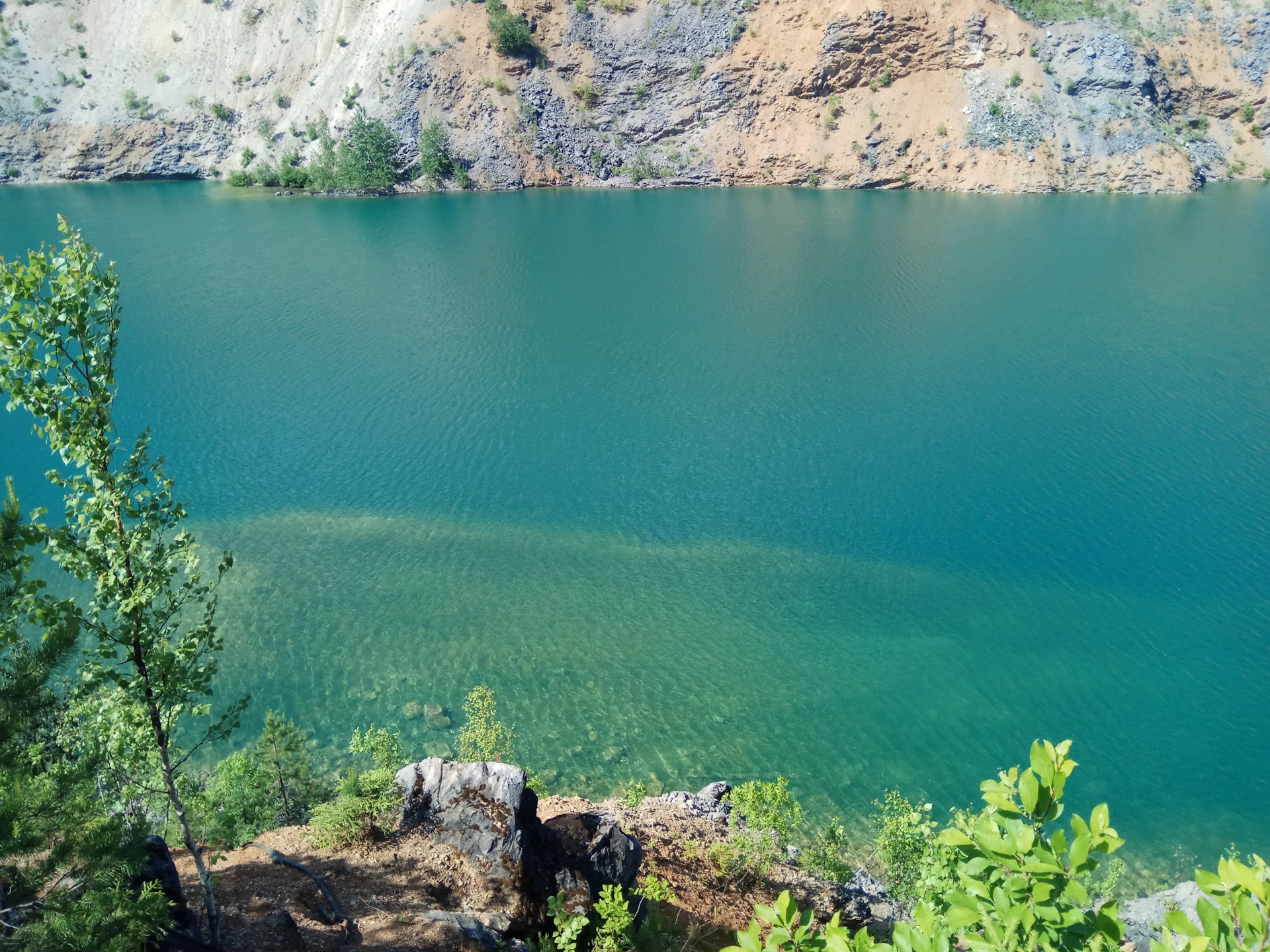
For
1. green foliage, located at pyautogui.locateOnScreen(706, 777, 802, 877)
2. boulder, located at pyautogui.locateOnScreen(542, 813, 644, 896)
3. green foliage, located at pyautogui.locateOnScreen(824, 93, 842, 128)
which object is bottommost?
green foliage, located at pyautogui.locateOnScreen(706, 777, 802, 877)

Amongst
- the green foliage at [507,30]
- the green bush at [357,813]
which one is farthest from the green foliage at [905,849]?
the green foliage at [507,30]

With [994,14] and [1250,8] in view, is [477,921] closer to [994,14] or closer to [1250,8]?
[994,14]

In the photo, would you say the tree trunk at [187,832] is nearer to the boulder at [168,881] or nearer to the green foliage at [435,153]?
the boulder at [168,881]

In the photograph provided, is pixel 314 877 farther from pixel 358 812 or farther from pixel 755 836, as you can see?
pixel 755 836

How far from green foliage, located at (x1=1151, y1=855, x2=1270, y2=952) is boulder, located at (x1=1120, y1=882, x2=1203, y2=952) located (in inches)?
471

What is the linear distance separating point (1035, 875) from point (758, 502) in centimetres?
2637

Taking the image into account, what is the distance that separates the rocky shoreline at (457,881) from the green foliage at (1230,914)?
27.8 ft

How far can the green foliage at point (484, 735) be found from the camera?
17.1m

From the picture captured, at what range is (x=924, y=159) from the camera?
3211 inches

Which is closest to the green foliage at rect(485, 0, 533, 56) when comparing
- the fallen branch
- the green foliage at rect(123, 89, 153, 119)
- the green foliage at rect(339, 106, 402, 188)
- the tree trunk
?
the green foliage at rect(339, 106, 402, 188)

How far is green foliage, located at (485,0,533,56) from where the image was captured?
86312 millimetres

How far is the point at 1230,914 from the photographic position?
12.0ft

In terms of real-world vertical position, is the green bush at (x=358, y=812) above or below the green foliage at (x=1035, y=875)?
below

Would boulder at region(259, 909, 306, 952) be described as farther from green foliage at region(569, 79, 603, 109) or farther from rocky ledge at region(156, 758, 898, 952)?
green foliage at region(569, 79, 603, 109)
